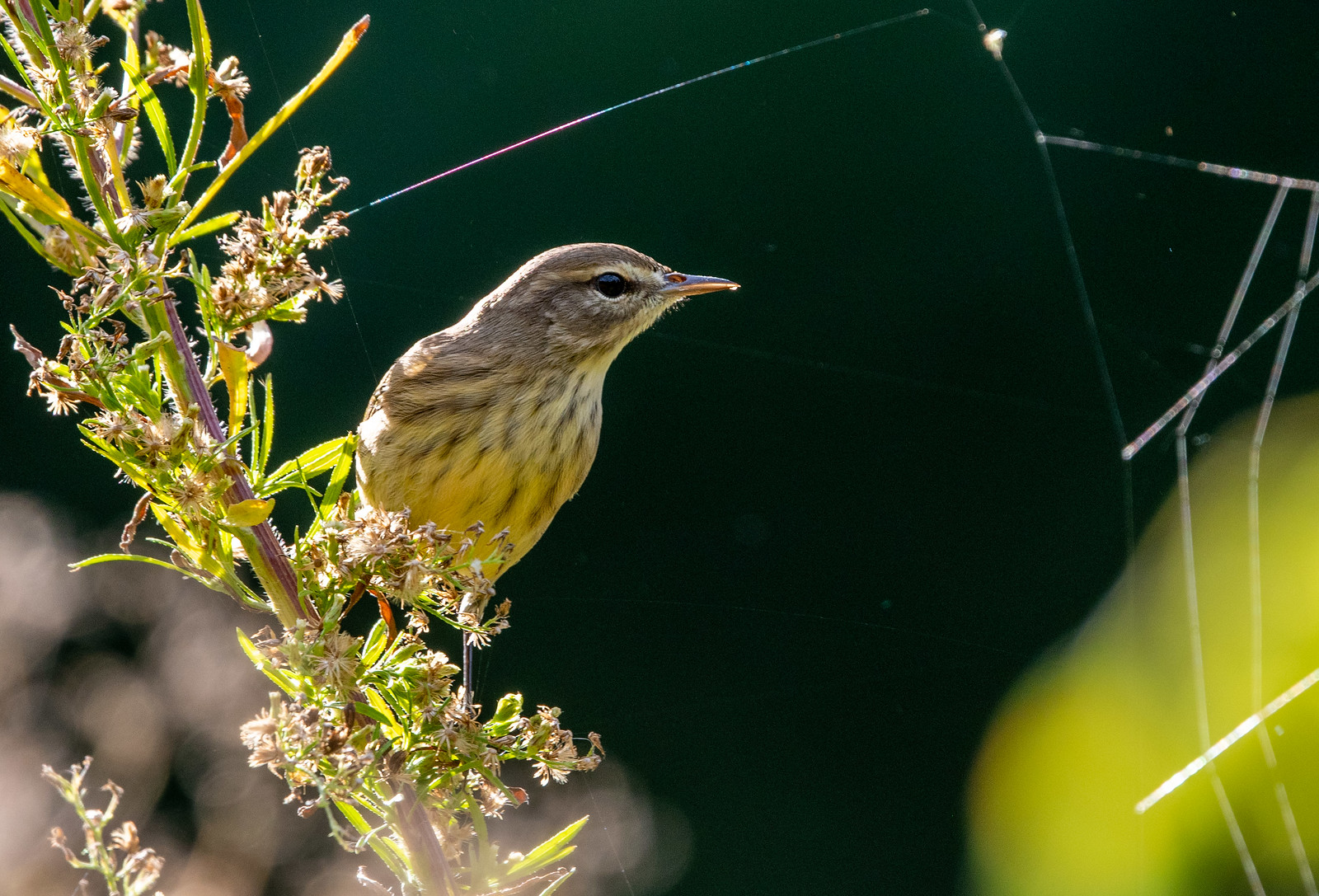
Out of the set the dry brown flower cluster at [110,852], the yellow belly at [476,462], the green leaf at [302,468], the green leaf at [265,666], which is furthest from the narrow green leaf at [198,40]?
the yellow belly at [476,462]

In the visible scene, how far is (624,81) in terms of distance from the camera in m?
2.74

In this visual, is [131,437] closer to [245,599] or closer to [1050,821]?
[245,599]

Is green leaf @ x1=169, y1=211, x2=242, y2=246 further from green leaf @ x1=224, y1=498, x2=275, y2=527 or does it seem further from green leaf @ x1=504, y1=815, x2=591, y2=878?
green leaf @ x1=504, y1=815, x2=591, y2=878

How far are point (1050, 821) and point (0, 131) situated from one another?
3.00 meters

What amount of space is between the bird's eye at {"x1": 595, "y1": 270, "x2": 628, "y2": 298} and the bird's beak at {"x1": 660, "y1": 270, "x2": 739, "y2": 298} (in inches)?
3.4

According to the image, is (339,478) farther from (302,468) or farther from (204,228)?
(204,228)

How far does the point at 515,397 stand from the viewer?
208 cm

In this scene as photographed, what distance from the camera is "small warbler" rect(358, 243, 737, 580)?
2.00 metres

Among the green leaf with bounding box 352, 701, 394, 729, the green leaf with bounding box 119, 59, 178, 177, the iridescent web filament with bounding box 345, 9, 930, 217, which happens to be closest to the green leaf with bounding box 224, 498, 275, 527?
the green leaf with bounding box 352, 701, 394, 729

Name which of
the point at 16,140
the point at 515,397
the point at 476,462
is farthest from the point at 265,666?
the point at 515,397

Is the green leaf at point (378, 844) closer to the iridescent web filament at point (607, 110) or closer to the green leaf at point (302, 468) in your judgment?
the green leaf at point (302, 468)

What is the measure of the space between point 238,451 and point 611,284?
3.77 feet

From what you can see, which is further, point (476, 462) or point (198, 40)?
point (476, 462)

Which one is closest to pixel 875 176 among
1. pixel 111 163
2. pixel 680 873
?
pixel 680 873
